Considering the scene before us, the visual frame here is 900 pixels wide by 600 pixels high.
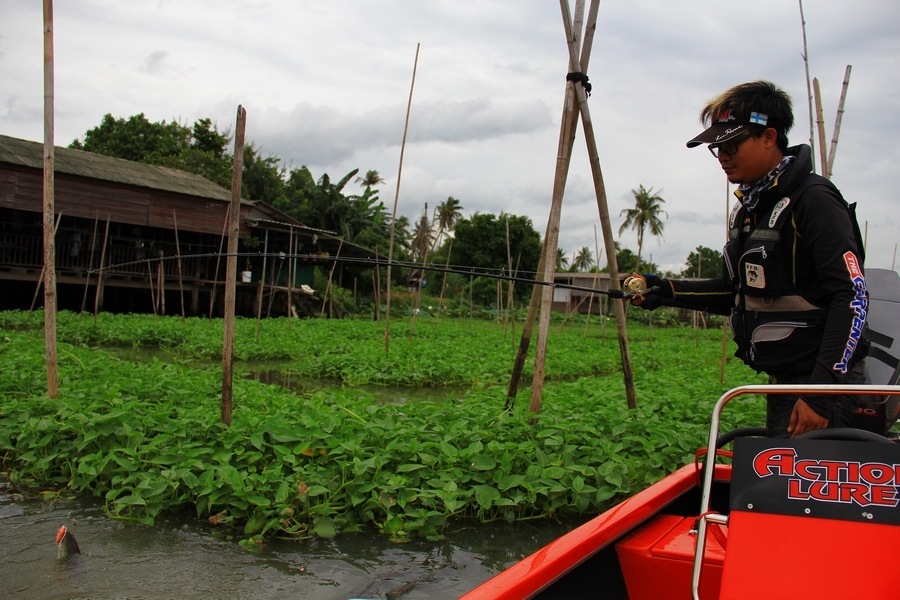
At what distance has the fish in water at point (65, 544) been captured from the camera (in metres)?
3.50

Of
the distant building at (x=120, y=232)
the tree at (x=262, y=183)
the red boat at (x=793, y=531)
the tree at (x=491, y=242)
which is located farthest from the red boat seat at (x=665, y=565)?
the tree at (x=491, y=242)

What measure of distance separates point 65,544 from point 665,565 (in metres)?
2.78

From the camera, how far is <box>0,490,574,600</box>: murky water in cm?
325

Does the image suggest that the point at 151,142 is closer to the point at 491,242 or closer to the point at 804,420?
the point at 491,242

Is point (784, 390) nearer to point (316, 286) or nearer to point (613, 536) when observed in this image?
point (613, 536)

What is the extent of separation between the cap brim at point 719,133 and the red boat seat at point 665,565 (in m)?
1.34

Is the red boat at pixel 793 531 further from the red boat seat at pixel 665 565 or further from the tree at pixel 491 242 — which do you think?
the tree at pixel 491 242

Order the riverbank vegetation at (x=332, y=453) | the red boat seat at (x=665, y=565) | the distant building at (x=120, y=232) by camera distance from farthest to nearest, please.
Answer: the distant building at (x=120, y=232) → the riverbank vegetation at (x=332, y=453) → the red boat seat at (x=665, y=565)

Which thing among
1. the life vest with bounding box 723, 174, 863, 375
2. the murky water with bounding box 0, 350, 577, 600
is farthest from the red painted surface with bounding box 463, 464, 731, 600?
the murky water with bounding box 0, 350, 577, 600

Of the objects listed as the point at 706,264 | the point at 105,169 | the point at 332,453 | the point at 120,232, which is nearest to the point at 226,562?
the point at 332,453

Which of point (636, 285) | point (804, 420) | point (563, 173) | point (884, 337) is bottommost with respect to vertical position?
point (804, 420)

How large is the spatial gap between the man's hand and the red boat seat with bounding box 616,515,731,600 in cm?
43

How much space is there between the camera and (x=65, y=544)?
11.5 ft

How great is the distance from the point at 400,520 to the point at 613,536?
1802 millimetres
